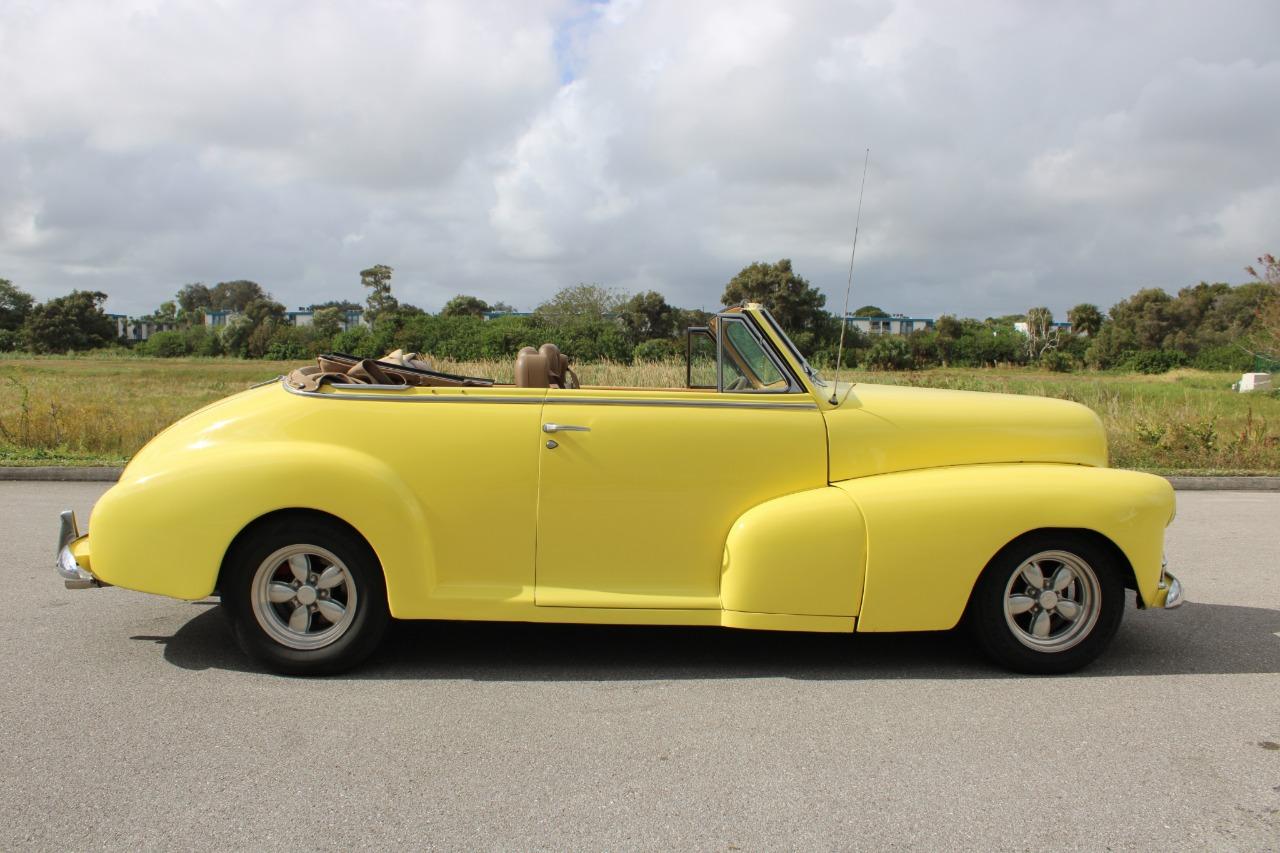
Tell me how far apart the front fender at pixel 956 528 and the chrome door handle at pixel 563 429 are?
1.24 metres

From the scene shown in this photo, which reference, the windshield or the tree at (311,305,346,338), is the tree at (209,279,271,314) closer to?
the tree at (311,305,346,338)

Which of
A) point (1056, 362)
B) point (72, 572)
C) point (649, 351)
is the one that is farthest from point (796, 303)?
point (1056, 362)

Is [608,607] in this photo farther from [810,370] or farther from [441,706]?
[810,370]

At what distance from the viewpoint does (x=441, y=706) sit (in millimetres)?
3893

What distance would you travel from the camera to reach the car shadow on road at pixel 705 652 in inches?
171

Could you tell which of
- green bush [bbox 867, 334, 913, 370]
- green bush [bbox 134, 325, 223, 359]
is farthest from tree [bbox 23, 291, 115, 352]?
green bush [bbox 867, 334, 913, 370]

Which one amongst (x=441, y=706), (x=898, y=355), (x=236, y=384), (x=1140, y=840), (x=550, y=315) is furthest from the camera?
(x=550, y=315)

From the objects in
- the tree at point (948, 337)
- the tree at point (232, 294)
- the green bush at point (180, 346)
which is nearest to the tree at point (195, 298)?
the tree at point (232, 294)

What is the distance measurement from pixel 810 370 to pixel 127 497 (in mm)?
3242

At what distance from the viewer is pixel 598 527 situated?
4223mm

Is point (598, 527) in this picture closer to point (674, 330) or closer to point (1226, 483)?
point (674, 330)

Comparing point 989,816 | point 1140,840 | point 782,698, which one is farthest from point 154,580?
Answer: point 1140,840

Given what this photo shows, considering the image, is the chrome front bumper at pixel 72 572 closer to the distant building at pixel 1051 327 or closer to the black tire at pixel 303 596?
the black tire at pixel 303 596

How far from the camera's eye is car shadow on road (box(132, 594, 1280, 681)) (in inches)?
171
